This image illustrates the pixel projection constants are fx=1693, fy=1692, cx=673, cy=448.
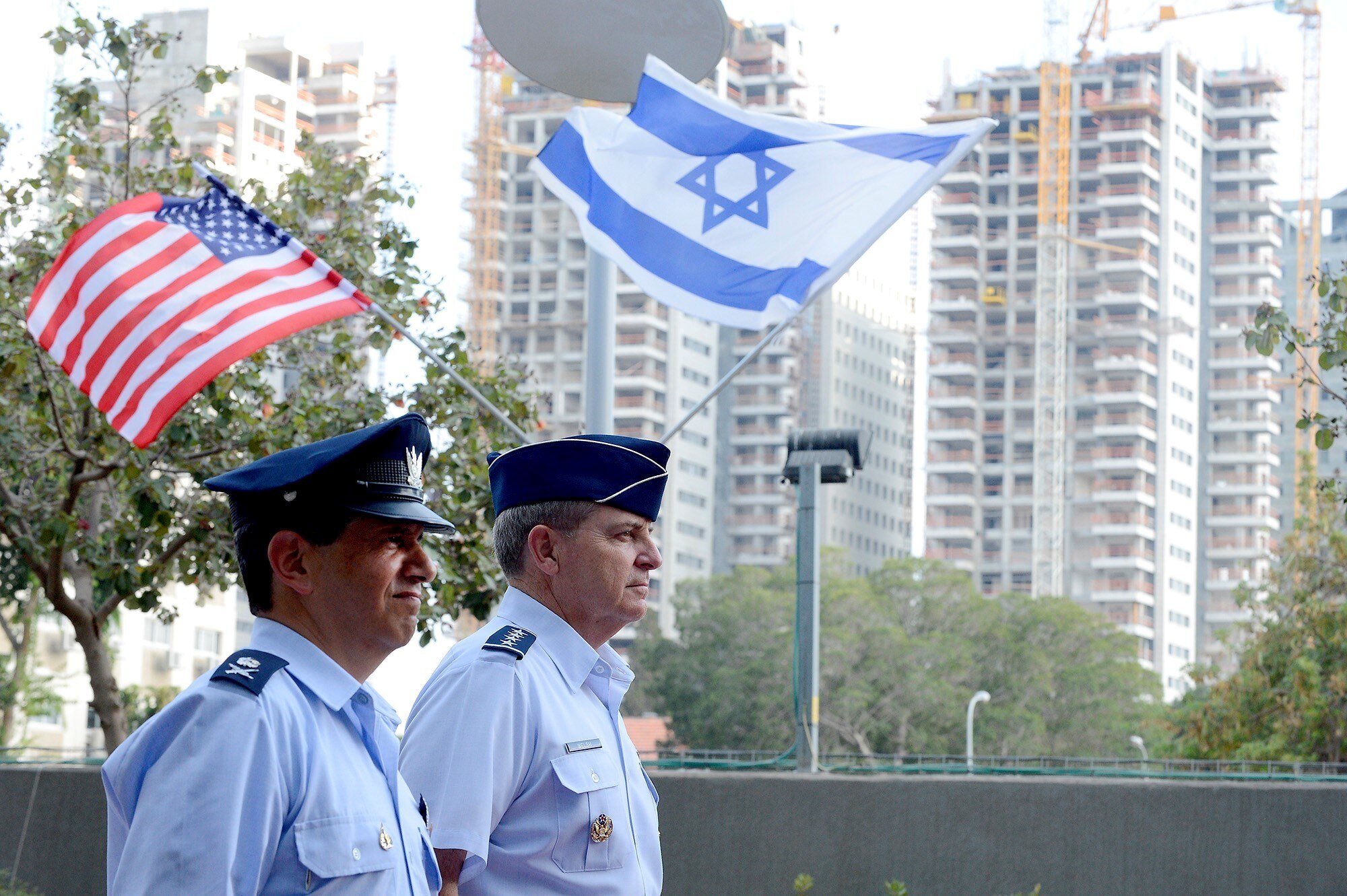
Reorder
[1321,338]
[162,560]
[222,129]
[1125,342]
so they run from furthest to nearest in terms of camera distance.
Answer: [1125,342], [222,129], [162,560], [1321,338]

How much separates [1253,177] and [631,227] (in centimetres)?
11737

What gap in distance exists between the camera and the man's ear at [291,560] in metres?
2.27

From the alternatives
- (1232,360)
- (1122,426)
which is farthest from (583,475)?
(1232,360)

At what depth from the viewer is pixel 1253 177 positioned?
378ft

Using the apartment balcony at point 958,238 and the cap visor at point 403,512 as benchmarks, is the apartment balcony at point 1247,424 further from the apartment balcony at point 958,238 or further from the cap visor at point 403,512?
the cap visor at point 403,512

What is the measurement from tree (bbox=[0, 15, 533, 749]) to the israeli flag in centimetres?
270

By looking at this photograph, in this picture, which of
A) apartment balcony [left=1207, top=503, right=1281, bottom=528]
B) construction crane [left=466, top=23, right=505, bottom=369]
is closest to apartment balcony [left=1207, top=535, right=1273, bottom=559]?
apartment balcony [left=1207, top=503, right=1281, bottom=528]

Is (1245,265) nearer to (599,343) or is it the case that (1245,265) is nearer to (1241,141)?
(1241,141)

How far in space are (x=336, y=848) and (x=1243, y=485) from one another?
381 ft

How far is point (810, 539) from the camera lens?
7613 millimetres

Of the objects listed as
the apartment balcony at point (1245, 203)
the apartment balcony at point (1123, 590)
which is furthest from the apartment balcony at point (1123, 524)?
the apartment balcony at point (1245, 203)

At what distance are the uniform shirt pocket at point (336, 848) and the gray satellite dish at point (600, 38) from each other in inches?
163

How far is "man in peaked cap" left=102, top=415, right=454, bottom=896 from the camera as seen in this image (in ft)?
6.56

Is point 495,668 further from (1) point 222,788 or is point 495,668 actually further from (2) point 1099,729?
(2) point 1099,729
